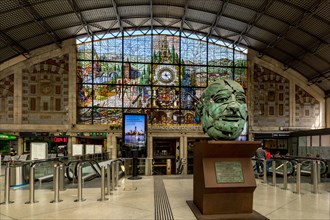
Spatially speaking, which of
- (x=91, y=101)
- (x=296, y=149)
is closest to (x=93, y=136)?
(x=91, y=101)

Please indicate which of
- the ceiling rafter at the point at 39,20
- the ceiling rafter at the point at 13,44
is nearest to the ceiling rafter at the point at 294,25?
the ceiling rafter at the point at 39,20

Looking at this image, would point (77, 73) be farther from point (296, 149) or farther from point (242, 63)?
point (296, 149)

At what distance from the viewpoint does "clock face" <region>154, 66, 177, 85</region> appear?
22469mm

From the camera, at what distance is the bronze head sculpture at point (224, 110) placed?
486cm

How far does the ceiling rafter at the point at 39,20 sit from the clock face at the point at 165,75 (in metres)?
8.39

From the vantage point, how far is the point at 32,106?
20.8m

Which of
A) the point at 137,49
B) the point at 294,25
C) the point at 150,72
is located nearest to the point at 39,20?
the point at 137,49

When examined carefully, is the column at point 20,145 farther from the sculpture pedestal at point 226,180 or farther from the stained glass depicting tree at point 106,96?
the sculpture pedestal at point 226,180

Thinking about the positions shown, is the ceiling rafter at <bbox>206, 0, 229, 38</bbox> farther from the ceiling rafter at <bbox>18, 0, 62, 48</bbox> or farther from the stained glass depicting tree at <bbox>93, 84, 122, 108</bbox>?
the ceiling rafter at <bbox>18, 0, 62, 48</bbox>

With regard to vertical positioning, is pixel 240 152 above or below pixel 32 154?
above

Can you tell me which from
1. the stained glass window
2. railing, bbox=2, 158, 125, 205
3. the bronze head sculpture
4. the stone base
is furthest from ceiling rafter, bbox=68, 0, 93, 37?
the stone base

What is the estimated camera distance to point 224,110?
485 centimetres

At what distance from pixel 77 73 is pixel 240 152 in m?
19.1

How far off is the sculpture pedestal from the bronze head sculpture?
30 centimetres
